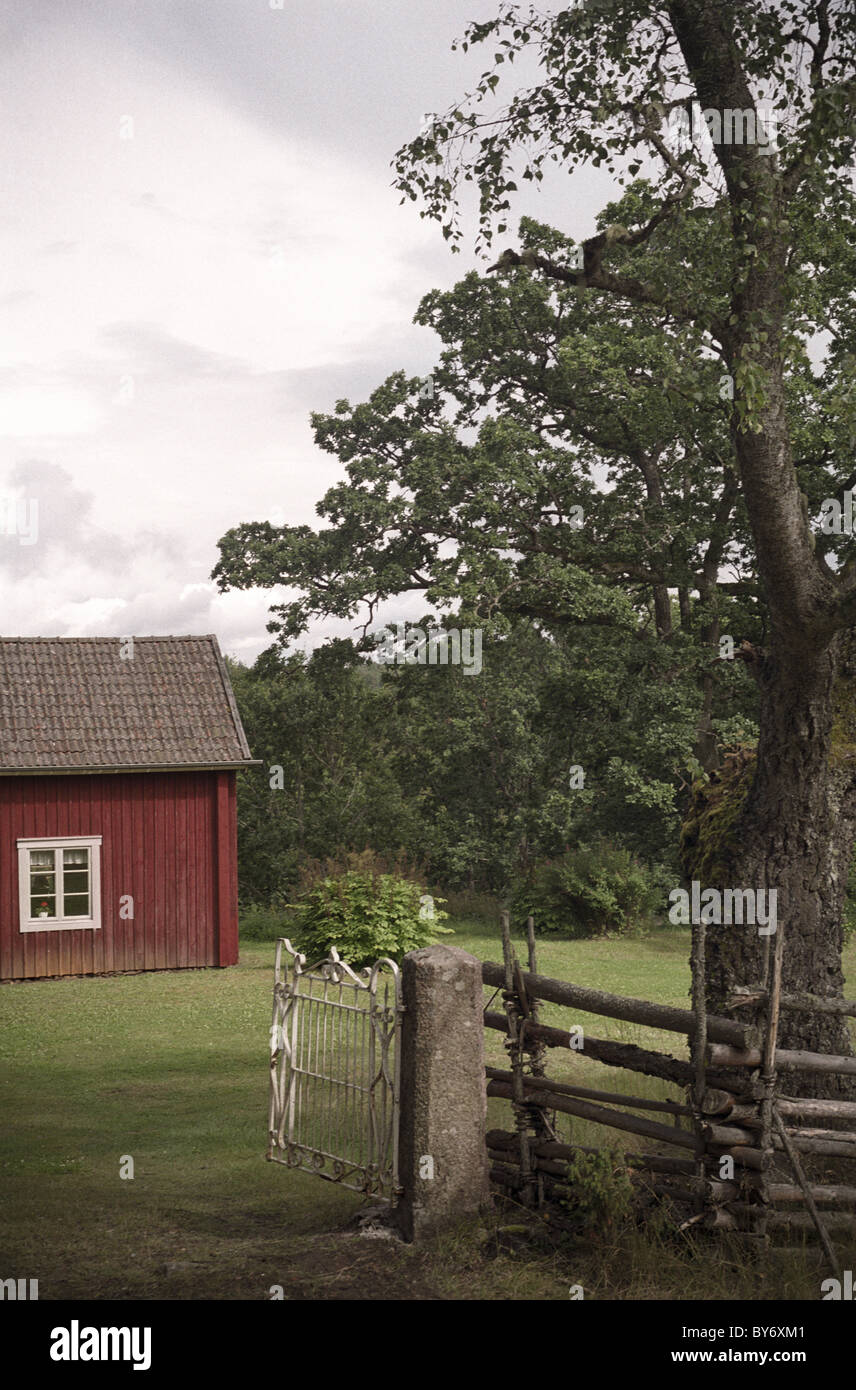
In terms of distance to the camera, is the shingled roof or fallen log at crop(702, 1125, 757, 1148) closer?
fallen log at crop(702, 1125, 757, 1148)

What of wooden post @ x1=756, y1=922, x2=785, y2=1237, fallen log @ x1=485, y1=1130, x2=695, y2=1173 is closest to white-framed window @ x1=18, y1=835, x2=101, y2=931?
fallen log @ x1=485, y1=1130, x2=695, y2=1173

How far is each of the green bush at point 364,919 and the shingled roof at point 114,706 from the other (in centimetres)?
319

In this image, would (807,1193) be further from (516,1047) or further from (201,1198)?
(201,1198)

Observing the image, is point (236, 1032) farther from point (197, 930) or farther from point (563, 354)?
point (563, 354)

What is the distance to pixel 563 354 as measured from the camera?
2388 centimetres

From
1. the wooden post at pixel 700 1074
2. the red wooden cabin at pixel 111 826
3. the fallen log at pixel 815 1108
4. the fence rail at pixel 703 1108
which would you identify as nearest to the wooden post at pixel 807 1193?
the fence rail at pixel 703 1108

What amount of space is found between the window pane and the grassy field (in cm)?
339

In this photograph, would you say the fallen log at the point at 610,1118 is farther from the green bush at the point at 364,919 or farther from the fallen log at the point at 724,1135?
the green bush at the point at 364,919

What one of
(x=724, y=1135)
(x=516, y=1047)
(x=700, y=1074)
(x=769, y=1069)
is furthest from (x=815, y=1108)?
(x=516, y=1047)

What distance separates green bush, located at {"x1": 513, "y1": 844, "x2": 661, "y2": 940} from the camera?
80.2 ft

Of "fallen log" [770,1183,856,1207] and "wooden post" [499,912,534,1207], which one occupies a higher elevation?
"wooden post" [499,912,534,1207]

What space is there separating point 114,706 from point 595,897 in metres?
9.79

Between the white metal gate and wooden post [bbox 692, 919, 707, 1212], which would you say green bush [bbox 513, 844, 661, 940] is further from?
Result: wooden post [bbox 692, 919, 707, 1212]

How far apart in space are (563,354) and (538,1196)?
19.1 metres
